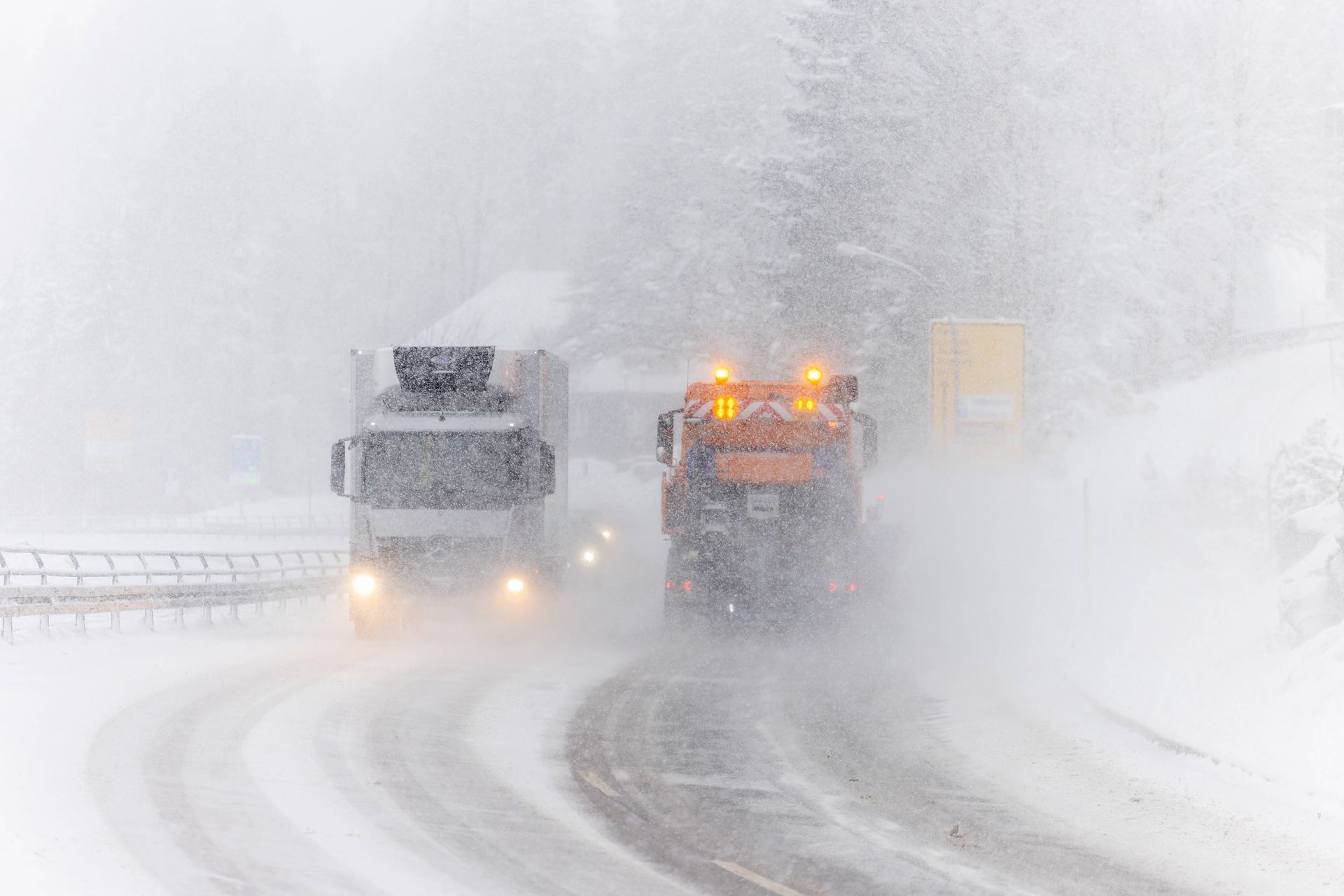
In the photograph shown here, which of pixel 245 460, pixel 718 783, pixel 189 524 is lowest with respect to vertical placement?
pixel 189 524

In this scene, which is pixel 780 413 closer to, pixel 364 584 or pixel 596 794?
pixel 364 584

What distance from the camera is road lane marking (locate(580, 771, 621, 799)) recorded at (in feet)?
34.0

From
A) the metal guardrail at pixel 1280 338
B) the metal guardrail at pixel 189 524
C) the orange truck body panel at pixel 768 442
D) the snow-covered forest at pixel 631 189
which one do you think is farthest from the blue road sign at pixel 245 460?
the orange truck body panel at pixel 768 442

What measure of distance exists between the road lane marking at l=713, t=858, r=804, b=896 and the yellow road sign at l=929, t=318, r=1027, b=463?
20.7 m

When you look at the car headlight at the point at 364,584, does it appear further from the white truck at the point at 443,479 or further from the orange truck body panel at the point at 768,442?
the orange truck body panel at the point at 768,442

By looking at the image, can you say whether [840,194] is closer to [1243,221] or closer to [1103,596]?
[1243,221]

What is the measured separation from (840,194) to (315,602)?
23.5 metres

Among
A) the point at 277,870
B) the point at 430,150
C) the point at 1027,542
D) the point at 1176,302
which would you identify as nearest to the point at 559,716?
the point at 277,870

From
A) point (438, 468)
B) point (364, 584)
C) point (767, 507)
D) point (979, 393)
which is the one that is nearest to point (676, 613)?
point (767, 507)

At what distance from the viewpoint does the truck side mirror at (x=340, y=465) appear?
1997cm

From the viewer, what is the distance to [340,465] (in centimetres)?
2006

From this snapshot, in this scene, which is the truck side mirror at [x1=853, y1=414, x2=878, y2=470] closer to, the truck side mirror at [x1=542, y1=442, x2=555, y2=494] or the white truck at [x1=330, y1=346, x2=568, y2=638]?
the truck side mirror at [x1=542, y1=442, x2=555, y2=494]

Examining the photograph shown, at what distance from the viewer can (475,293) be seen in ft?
314

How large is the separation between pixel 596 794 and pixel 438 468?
10.3 metres
